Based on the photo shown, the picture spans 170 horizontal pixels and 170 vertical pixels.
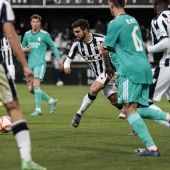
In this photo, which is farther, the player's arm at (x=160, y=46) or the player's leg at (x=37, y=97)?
the player's leg at (x=37, y=97)

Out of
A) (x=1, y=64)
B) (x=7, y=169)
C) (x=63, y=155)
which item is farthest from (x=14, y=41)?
(x=63, y=155)

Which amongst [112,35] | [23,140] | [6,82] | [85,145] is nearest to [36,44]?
[85,145]

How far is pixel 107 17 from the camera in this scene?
34.3 metres

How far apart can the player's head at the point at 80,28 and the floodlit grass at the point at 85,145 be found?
1687 mm

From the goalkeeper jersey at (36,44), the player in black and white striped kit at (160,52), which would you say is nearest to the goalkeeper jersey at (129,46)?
the player in black and white striped kit at (160,52)

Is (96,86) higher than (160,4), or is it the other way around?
(160,4)

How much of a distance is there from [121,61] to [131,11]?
83.6ft

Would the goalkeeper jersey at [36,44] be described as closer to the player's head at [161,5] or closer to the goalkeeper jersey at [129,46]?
the player's head at [161,5]

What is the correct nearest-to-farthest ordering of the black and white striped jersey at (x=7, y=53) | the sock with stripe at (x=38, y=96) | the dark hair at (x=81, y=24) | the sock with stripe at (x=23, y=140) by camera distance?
the sock with stripe at (x=23, y=140), the dark hair at (x=81, y=24), the black and white striped jersey at (x=7, y=53), the sock with stripe at (x=38, y=96)

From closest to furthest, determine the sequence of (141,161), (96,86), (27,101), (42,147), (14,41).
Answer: (14,41) < (141,161) < (42,147) < (96,86) < (27,101)

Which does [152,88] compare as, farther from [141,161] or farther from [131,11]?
[131,11]

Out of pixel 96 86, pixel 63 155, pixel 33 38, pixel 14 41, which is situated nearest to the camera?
pixel 14 41

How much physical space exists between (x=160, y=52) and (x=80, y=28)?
9.97 ft

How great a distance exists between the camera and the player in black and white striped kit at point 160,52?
9023mm
